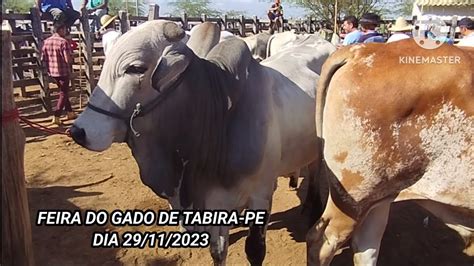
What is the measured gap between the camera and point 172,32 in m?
2.30

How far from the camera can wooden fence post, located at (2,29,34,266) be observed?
1820mm

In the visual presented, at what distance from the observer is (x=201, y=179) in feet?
8.44

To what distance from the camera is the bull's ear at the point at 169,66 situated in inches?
87.6

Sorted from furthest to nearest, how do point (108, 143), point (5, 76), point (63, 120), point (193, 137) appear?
point (63, 120) < point (193, 137) < point (108, 143) < point (5, 76)

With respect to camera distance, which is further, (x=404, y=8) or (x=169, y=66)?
(x=404, y=8)

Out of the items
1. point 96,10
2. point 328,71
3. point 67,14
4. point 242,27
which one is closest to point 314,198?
point 328,71

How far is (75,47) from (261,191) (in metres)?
8.50

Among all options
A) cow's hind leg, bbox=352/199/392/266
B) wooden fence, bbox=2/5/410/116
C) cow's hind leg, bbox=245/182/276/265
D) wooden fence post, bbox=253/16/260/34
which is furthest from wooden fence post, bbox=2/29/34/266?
wooden fence post, bbox=253/16/260/34

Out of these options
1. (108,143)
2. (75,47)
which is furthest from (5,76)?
(75,47)

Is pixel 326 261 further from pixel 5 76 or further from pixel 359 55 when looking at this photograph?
pixel 5 76

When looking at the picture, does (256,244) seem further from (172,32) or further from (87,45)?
(87,45)

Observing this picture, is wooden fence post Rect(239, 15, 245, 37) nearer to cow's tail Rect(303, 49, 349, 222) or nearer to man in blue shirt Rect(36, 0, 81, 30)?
man in blue shirt Rect(36, 0, 81, 30)

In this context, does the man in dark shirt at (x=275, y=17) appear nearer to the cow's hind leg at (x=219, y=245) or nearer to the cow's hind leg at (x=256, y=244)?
the cow's hind leg at (x=256, y=244)

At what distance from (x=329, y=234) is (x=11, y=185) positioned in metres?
1.69
